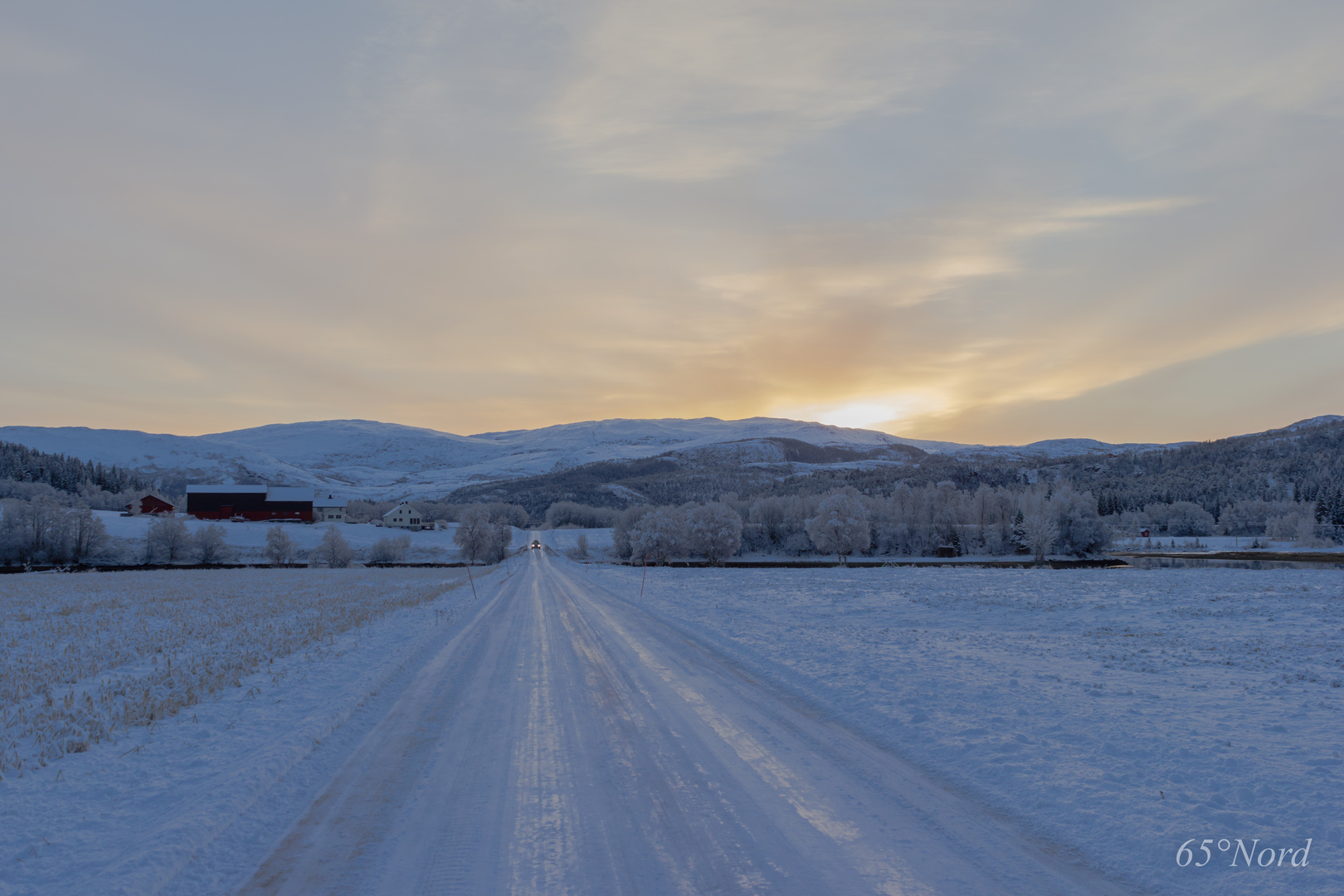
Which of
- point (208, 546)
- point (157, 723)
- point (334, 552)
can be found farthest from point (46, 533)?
point (157, 723)

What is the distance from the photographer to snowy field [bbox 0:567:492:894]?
21.2 ft

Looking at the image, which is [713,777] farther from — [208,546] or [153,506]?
[153,506]

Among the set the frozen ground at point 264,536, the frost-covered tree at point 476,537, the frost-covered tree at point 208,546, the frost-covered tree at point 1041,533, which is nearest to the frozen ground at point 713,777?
A: the frost-covered tree at point 1041,533

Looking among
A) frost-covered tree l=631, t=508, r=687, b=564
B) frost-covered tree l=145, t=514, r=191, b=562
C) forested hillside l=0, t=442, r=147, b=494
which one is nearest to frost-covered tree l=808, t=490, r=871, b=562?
frost-covered tree l=631, t=508, r=687, b=564

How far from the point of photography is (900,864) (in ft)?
19.7

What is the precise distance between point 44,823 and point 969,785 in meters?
10.1

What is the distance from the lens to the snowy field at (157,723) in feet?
21.2

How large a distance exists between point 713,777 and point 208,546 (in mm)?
114526

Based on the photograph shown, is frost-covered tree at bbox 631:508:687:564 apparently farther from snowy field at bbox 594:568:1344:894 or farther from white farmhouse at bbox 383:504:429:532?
white farmhouse at bbox 383:504:429:532

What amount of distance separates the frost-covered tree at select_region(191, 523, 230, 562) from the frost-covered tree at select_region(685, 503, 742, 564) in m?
69.9

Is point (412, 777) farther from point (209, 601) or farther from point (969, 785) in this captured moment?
point (209, 601)

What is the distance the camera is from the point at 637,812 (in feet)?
23.4

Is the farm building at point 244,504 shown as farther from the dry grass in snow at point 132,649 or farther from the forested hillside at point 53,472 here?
the dry grass in snow at point 132,649

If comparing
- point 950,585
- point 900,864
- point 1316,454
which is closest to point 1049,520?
point 950,585
